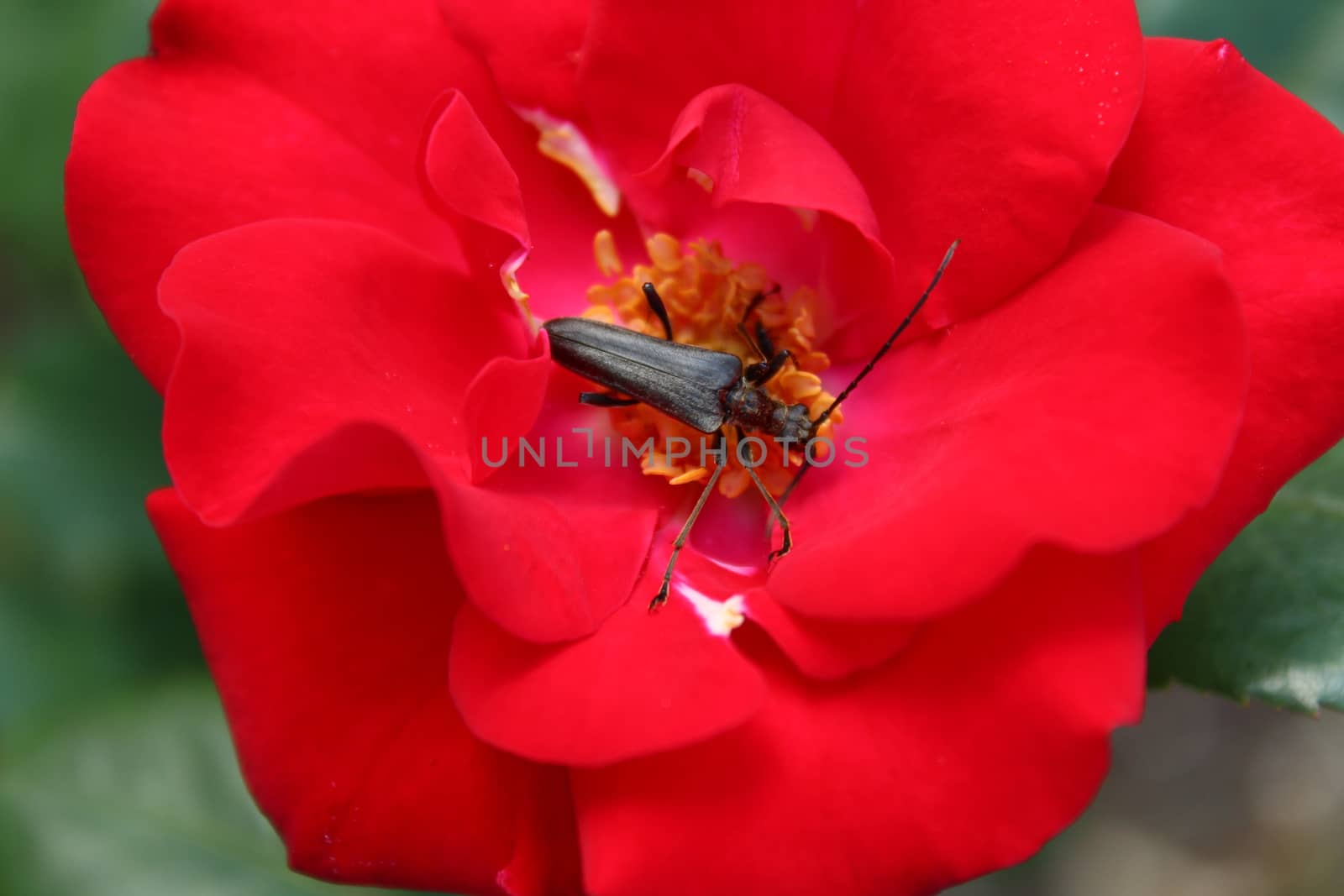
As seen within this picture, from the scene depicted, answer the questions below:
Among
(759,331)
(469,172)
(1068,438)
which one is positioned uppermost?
(469,172)

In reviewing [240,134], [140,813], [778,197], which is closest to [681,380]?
[778,197]

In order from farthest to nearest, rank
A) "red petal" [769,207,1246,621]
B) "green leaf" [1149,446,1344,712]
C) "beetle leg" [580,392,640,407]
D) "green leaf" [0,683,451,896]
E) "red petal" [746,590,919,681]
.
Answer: "green leaf" [0,683,451,896] < "beetle leg" [580,392,640,407] < "green leaf" [1149,446,1344,712] < "red petal" [746,590,919,681] < "red petal" [769,207,1246,621]

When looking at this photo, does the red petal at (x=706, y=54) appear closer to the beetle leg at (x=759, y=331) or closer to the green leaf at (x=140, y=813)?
the beetle leg at (x=759, y=331)

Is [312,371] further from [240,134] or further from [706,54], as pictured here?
[706,54]

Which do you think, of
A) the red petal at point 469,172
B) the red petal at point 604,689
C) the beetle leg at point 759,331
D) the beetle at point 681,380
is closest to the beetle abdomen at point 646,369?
the beetle at point 681,380

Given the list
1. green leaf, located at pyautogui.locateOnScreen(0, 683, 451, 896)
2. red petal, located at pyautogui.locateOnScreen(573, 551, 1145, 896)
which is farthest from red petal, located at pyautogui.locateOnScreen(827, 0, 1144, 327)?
green leaf, located at pyautogui.locateOnScreen(0, 683, 451, 896)

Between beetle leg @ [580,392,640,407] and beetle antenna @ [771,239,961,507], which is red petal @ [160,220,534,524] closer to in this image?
beetle leg @ [580,392,640,407]

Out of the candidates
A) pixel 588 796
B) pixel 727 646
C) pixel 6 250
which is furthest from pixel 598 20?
pixel 6 250
